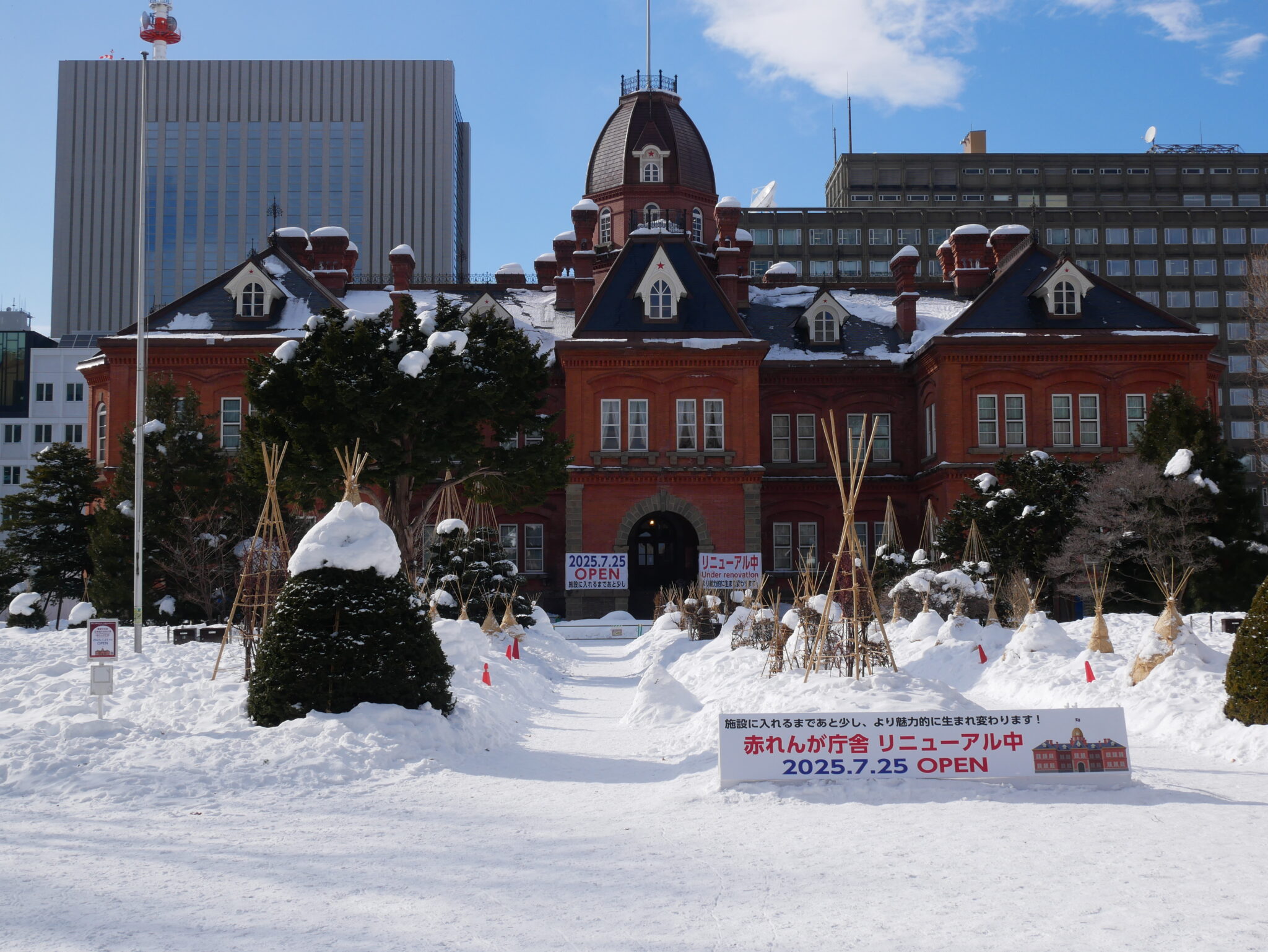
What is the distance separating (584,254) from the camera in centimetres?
4247

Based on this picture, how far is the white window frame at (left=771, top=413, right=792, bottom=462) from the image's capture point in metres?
43.1

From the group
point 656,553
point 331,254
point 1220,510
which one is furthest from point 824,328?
point 331,254

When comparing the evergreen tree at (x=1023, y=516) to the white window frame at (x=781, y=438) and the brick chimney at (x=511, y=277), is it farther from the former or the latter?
the brick chimney at (x=511, y=277)

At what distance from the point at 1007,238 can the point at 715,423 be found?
51.6 feet

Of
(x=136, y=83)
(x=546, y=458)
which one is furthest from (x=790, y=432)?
(x=136, y=83)

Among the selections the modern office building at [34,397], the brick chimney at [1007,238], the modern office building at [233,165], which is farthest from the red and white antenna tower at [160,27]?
the brick chimney at [1007,238]

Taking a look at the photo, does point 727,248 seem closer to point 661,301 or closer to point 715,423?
point 661,301

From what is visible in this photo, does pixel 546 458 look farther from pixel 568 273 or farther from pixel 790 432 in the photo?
pixel 568 273

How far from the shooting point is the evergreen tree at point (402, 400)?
25.7 meters

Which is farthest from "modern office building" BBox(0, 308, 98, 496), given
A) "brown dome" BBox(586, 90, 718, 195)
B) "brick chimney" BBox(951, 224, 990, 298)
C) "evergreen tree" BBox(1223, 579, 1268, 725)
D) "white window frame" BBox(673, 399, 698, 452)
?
"evergreen tree" BBox(1223, 579, 1268, 725)

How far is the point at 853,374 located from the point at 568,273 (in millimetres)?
13461

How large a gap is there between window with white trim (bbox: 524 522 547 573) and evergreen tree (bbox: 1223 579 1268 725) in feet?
104

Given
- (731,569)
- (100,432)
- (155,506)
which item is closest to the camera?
(155,506)

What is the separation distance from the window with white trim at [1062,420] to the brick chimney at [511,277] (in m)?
23.6
